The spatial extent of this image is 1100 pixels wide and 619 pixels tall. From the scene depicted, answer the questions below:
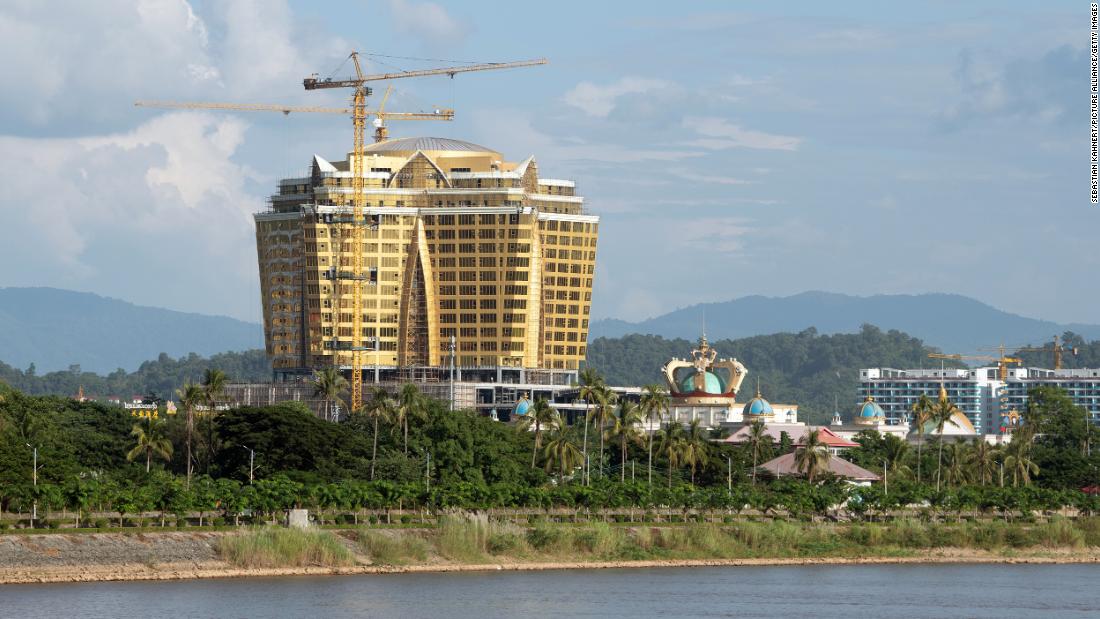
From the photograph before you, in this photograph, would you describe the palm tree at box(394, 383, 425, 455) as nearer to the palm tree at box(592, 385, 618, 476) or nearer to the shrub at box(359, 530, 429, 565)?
the palm tree at box(592, 385, 618, 476)

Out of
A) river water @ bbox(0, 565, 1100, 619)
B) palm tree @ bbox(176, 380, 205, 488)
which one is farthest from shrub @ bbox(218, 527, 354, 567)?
palm tree @ bbox(176, 380, 205, 488)

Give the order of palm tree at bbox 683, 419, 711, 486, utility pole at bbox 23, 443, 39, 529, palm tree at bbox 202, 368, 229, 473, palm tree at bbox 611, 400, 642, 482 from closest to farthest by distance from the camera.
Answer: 1. utility pole at bbox 23, 443, 39, 529
2. palm tree at bbox 202, 368, 229, 473
3. palm tree at bbox 683, 419, 711, 486
4. palm tree at bbox 611, 400, 642, 482

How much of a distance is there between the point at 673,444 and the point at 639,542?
3377cm

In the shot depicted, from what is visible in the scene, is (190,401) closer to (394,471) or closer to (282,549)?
(394,471)

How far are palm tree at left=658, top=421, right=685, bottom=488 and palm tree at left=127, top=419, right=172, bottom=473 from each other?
4623 cm

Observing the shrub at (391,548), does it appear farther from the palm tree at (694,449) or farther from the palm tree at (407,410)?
the palm tree at (694,449)

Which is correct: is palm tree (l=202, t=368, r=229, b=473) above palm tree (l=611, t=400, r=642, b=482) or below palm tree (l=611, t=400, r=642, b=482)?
above

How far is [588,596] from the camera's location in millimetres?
131000

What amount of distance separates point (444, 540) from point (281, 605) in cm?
2836

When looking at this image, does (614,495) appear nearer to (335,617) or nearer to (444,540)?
(444,540)

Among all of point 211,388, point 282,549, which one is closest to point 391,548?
point 282,549

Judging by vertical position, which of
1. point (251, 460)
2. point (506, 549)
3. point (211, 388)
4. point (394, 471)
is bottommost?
point (506, 549)

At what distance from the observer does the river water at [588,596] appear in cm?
12100

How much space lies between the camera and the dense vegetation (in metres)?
149
